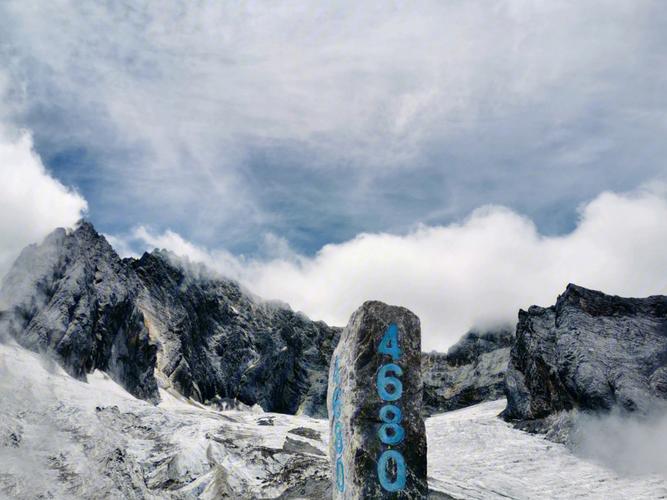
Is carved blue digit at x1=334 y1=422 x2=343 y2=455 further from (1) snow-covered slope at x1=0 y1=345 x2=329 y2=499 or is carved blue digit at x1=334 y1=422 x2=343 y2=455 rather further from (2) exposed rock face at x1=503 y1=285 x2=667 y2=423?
(2) exposed rock face at x1=503 y1=285 x2=667 y2=423

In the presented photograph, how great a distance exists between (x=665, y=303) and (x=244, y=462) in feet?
113

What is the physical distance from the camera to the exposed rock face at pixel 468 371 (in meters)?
85.7

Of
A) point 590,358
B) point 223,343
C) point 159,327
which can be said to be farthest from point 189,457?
point 223,343

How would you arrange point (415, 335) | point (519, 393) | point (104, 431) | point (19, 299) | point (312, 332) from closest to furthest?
point (415, 335) < point (104, 431) < point (519, 393) < point (19, 299) < point (312, 332)

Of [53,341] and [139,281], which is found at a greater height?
[139,281]

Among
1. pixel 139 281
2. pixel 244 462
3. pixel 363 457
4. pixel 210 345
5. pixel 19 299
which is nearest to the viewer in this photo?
pixel 363 457

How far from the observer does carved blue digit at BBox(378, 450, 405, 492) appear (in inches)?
497

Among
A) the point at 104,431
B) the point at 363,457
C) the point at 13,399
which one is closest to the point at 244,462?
the point at 104,431

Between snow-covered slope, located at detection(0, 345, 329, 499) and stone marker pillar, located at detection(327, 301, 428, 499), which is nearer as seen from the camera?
stone marker pillar, located at detection(327, 301, 428, 499)

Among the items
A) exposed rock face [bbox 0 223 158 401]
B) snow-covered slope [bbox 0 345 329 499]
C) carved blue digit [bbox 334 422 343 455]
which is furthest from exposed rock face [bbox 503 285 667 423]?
exposed rock face [bbox 0 223 158 401]

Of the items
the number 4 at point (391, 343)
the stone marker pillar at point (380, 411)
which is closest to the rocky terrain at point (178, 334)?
the stone marker pillar at point (380, 411)

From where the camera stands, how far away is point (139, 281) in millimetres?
84562

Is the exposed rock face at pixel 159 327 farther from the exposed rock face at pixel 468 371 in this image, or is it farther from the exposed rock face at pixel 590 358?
the exposed rock face at pixel 590 358

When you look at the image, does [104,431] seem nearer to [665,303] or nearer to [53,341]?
[53,341]
